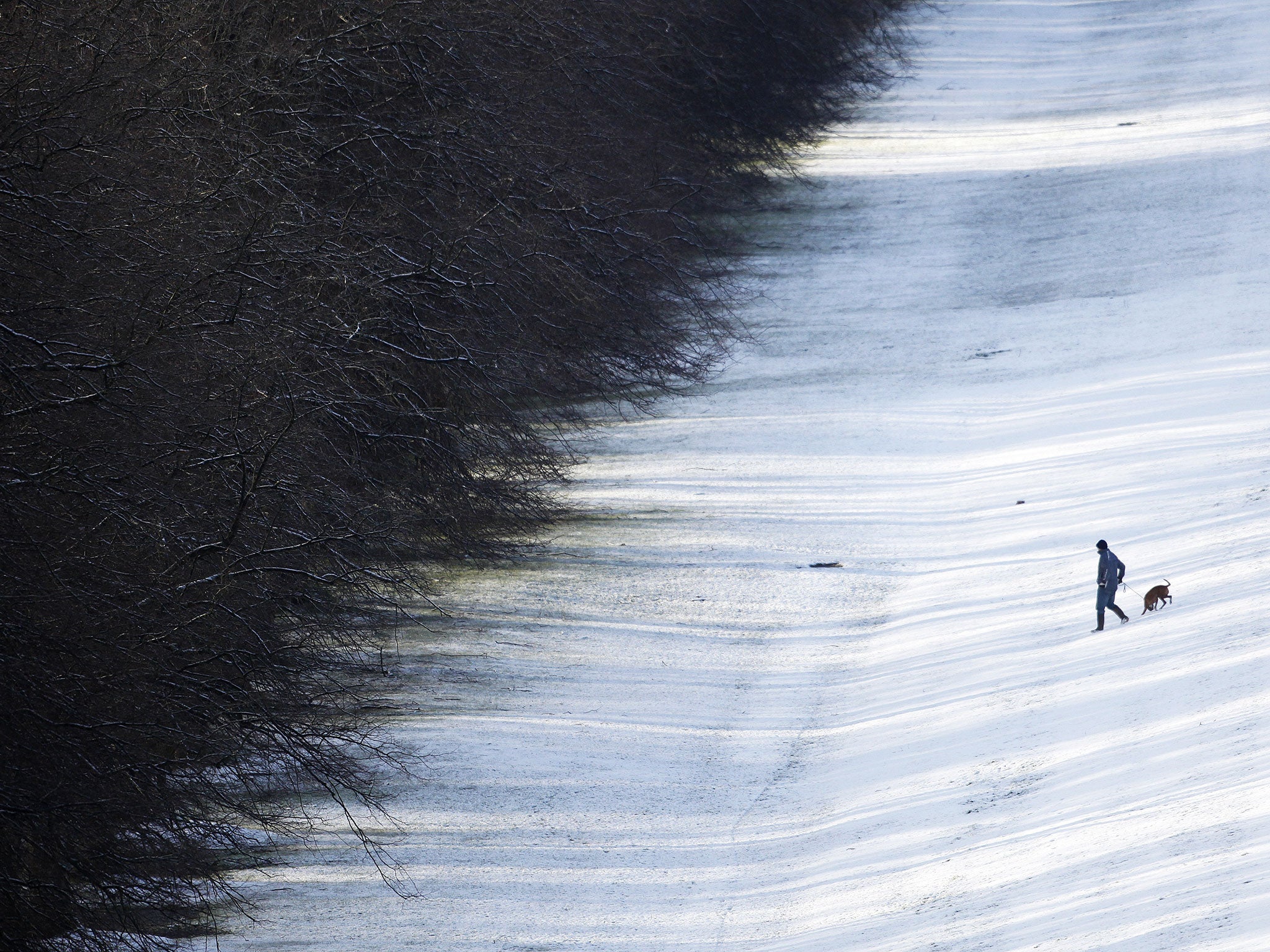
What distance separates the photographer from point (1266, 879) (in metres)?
9.19

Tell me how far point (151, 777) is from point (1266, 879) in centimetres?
669

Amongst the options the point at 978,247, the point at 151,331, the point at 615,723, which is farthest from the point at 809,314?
the point at 151,331

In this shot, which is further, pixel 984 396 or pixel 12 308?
pixel 984 396

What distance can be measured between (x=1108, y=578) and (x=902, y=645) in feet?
7.58

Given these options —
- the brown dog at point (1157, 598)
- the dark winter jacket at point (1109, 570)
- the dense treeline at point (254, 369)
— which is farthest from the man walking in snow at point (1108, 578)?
the dense treeline at point (254, 369)

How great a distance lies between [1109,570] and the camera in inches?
539

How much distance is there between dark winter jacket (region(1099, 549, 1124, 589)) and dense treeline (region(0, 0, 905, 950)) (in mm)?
6073

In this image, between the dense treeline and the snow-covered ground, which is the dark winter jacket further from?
the dense treeline

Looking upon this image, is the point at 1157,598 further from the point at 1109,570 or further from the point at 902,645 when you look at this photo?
the point at 902,645

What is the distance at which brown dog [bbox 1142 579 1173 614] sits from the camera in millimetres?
13930

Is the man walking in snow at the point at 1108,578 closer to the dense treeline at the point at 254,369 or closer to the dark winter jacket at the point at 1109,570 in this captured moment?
the dark winter jacket at the point at 1109,570

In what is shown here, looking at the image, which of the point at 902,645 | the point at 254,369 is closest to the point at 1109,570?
the point at 902,645

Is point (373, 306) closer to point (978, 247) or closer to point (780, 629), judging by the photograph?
point (780, 629)

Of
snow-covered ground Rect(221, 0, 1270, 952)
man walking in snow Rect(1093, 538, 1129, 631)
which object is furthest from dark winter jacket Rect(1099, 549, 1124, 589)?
snow-covered ground Rect(221, 0, 1270, 952)
